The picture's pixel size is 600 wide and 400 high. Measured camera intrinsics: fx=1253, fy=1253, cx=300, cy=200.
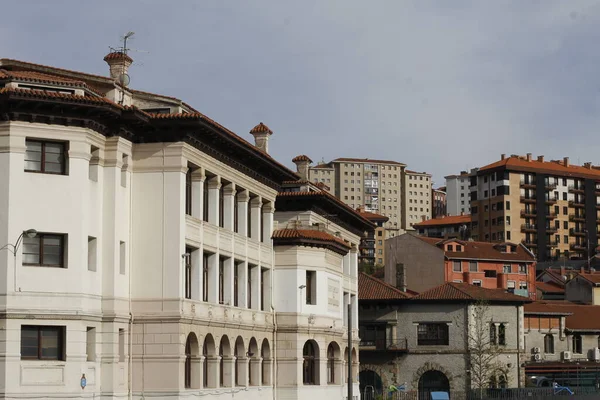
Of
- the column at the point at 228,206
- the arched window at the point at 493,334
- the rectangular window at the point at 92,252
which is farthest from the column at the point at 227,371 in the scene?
the arched window at the point at 493,334

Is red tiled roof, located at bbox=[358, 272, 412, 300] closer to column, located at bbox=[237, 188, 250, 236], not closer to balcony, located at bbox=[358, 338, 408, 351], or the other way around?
balcony, located at bbox=[358, 338, 408, 351]

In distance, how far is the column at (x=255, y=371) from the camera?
59.2 meters

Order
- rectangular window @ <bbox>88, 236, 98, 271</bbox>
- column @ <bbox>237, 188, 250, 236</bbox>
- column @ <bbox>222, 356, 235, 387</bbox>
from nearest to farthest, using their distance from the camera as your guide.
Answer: rectangular window @ <bbox>88, 236, 98, 271</bbox> → column @ <bbox>222, 356, 235, 387</bbox> → column @ <bbox>237, 188, 250, 236</bbox>

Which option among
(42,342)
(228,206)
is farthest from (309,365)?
(42,342)

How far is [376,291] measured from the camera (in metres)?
96.7

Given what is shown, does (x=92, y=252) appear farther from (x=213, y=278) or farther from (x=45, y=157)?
(x=213, y=278)

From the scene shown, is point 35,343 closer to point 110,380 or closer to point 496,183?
point 110,380

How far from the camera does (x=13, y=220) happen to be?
4288 cm

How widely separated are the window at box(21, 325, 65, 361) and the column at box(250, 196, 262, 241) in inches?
685

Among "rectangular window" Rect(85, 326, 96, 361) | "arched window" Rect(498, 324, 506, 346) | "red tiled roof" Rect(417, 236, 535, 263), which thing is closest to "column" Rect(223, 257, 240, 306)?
"rectangular window" Rect(85, 326, 96, 361)

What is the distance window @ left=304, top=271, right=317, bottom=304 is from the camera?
6419 cm

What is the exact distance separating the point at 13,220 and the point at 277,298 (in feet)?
72.2

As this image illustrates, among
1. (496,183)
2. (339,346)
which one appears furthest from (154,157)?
(496,183)

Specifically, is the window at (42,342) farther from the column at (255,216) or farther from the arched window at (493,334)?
the arched window at (493,334)
